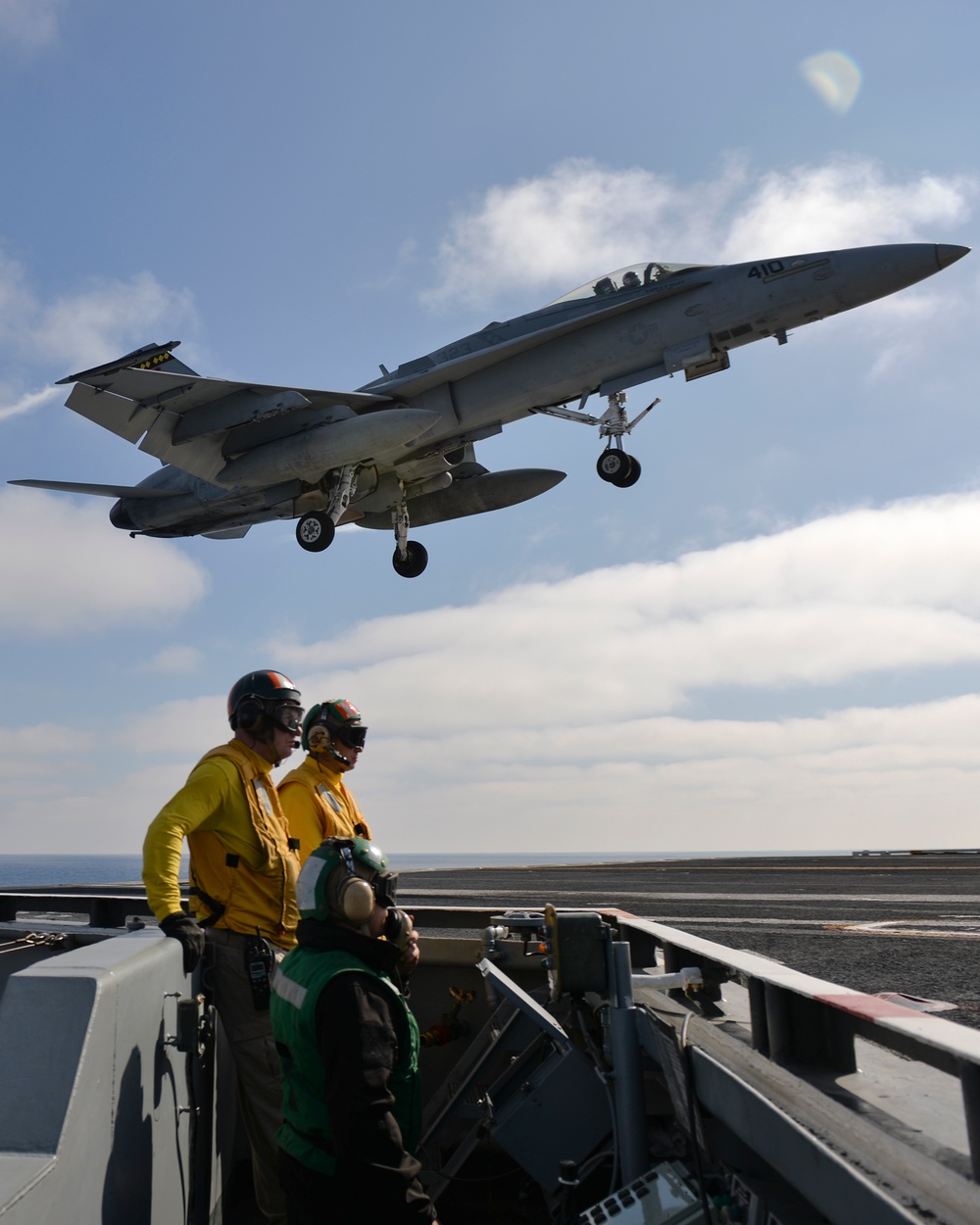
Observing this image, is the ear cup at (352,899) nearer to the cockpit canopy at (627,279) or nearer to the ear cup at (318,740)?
the ear cup at (318,740)

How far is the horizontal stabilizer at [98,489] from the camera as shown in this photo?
67.7ft

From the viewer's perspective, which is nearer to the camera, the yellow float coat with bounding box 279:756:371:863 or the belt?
the belt

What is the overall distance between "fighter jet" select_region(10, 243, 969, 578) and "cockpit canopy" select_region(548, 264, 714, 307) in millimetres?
28

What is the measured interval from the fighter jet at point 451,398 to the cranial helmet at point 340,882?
14122mm

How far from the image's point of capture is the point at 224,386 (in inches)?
698

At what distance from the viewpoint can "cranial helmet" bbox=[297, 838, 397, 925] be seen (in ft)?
8.95

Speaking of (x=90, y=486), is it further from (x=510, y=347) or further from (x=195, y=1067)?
(x=195, y=1067)

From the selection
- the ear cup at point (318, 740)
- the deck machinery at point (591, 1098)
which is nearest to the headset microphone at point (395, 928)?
the deck machinery at point (591, 1098)

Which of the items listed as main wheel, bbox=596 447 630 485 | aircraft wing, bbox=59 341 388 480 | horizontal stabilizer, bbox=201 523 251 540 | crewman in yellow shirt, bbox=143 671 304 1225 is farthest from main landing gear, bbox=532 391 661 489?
crewman in yellow shirt, bbox=143 671 304 1225

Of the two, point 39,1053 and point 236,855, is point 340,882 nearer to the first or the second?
point 39,1053

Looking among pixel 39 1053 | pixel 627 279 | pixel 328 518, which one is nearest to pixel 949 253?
pixel 627 279

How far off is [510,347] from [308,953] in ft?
51.8

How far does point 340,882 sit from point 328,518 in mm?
16491

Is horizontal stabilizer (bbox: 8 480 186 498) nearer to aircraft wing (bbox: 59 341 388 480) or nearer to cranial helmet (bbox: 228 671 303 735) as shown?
aircraft wing (bbox: 59 341 388 480)
